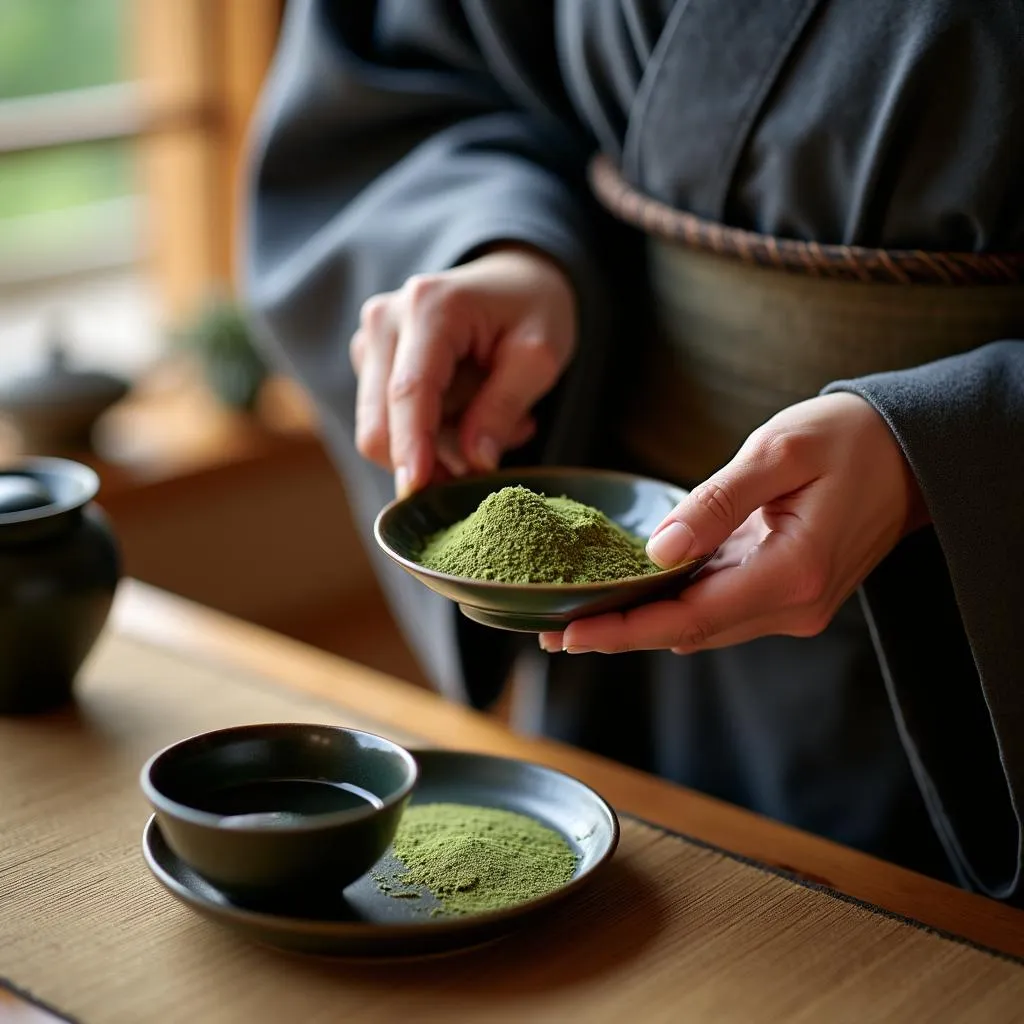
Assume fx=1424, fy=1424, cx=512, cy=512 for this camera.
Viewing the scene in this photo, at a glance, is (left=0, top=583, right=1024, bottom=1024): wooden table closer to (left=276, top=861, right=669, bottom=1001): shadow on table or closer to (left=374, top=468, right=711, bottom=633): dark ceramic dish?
(left=276, top=861, right=669, bottom=1001): shadow on table

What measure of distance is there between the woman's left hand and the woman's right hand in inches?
8.7

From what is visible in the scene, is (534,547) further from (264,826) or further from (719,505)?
(264,826)

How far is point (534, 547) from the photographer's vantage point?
822 millimetres

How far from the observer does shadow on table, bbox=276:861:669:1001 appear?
2.40 feet

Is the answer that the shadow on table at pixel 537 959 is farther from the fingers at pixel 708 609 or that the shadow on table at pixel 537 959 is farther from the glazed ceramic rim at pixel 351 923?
the fingers at pixel 708 609

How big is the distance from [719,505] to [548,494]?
0.72ft

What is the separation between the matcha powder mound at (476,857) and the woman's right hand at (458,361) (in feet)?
0.74

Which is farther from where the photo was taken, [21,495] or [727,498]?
[21,495]

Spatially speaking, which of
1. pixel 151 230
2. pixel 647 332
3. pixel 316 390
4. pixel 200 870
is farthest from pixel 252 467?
pixel 200 870

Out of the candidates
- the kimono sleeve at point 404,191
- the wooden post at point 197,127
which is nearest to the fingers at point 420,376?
the kimono sleeve at point 404,191

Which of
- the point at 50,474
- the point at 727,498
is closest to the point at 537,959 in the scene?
the point at 727,498

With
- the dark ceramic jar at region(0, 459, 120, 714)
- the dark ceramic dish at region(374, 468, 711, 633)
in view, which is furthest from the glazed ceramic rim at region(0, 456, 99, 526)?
the dark ceramic dish at region(374, 468, 711, 633)

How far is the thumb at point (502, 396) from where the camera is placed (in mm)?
1022

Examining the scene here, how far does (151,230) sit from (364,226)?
4.53 feet
